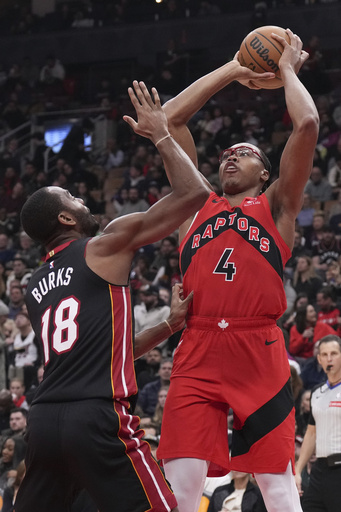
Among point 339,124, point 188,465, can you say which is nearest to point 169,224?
point 188,465

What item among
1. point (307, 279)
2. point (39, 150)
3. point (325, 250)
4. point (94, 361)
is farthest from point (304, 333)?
point (39, 150)

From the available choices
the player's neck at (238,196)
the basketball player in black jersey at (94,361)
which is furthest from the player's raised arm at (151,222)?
the player's neck at (238,196)

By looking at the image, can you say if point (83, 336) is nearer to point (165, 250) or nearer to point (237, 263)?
point (237, 263)

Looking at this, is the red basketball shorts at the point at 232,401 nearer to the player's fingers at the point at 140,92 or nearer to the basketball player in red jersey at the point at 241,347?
the basketball player in red jersey at the point at 241,347

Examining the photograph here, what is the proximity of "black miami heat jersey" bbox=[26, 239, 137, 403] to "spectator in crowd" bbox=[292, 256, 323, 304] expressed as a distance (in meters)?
8.21

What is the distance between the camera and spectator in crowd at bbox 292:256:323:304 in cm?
1205

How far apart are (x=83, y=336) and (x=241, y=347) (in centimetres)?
114

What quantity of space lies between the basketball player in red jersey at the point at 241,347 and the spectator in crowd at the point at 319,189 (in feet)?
34.1

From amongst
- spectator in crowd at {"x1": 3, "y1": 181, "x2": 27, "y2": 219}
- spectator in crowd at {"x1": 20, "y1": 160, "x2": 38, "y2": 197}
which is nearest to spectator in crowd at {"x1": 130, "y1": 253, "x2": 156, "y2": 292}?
spectator in crowd at {"x1": 3, "y1": 181, "x2": 27, "y2": 219}

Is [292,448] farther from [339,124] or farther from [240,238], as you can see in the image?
[339,124]

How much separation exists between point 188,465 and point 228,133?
46.7 ft

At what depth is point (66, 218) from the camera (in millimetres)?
4359

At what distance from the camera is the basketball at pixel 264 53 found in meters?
5.27

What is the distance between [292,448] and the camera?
15.6ft
